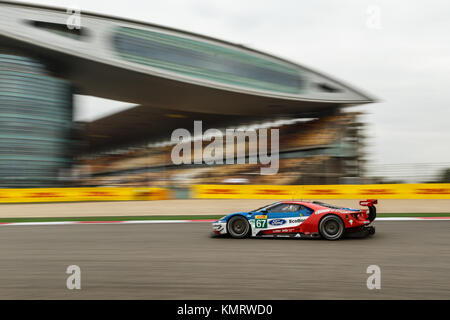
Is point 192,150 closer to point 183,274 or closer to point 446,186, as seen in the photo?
point 446,186

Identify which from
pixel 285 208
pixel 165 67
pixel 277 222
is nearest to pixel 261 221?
pixel 277 222

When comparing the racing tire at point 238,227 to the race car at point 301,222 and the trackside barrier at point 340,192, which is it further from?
the trackside barrier at point 340,192

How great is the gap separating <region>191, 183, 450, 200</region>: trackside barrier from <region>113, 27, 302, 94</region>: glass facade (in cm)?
1375

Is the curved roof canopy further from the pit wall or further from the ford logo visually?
the ford logo

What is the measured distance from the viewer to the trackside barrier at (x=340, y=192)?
17.2 metres

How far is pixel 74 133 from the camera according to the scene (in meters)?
27.4

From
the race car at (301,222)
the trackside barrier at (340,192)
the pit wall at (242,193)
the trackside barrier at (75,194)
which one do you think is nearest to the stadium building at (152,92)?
the trackside barrier at (75,194)

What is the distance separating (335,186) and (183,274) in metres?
13.7

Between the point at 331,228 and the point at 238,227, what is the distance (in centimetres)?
194

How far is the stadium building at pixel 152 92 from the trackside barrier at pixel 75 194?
537 cm

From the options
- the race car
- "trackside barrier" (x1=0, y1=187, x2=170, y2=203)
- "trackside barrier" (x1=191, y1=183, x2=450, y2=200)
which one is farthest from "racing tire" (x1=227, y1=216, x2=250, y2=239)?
"trackside barrier" (x1=0, y1=187, x2=170, y2=203)

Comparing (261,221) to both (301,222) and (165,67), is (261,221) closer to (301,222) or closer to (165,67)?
(301,222)

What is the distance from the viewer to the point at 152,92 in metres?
32.5
